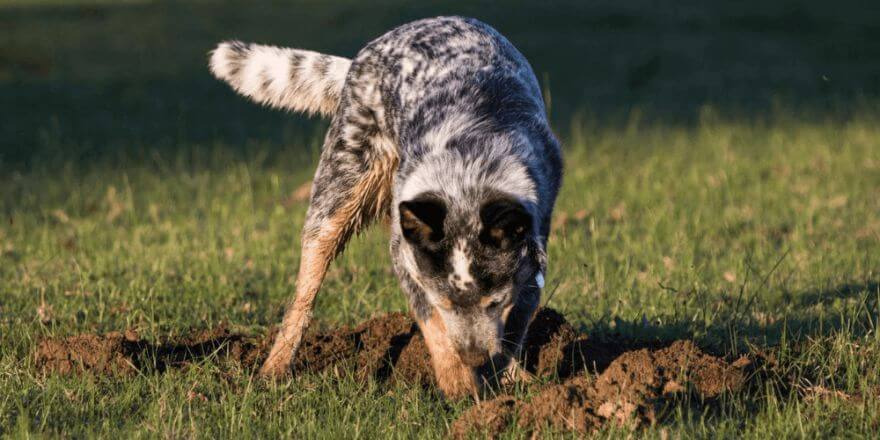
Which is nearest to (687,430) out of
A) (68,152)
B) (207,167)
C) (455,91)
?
(455,91)

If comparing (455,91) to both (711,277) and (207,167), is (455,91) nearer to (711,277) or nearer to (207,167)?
(711,277)

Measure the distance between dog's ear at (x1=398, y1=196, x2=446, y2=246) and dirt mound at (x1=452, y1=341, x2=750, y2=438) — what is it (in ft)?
2.52

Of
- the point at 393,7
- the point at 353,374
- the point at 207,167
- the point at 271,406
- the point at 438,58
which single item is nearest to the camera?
the point at 271,406

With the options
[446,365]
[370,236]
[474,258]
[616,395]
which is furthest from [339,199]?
[370,236]

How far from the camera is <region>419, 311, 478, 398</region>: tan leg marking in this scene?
516 cm

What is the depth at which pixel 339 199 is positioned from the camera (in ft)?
18.7

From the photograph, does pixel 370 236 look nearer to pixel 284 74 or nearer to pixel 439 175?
pixel 284 74

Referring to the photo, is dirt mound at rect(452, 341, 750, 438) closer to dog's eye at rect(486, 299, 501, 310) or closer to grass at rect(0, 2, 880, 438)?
grass at rect(0, 2, 880, 438)

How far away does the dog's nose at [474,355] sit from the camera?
194 inches

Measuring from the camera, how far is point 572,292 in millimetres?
7023

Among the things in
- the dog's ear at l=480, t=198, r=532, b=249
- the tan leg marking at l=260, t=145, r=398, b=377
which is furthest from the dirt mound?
the tan leg marking at l=260, t=145, r=398, b=377

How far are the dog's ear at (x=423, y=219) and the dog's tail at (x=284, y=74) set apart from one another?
1852 mm

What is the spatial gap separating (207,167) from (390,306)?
4.69 meters

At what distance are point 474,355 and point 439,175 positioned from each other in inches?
33.1
